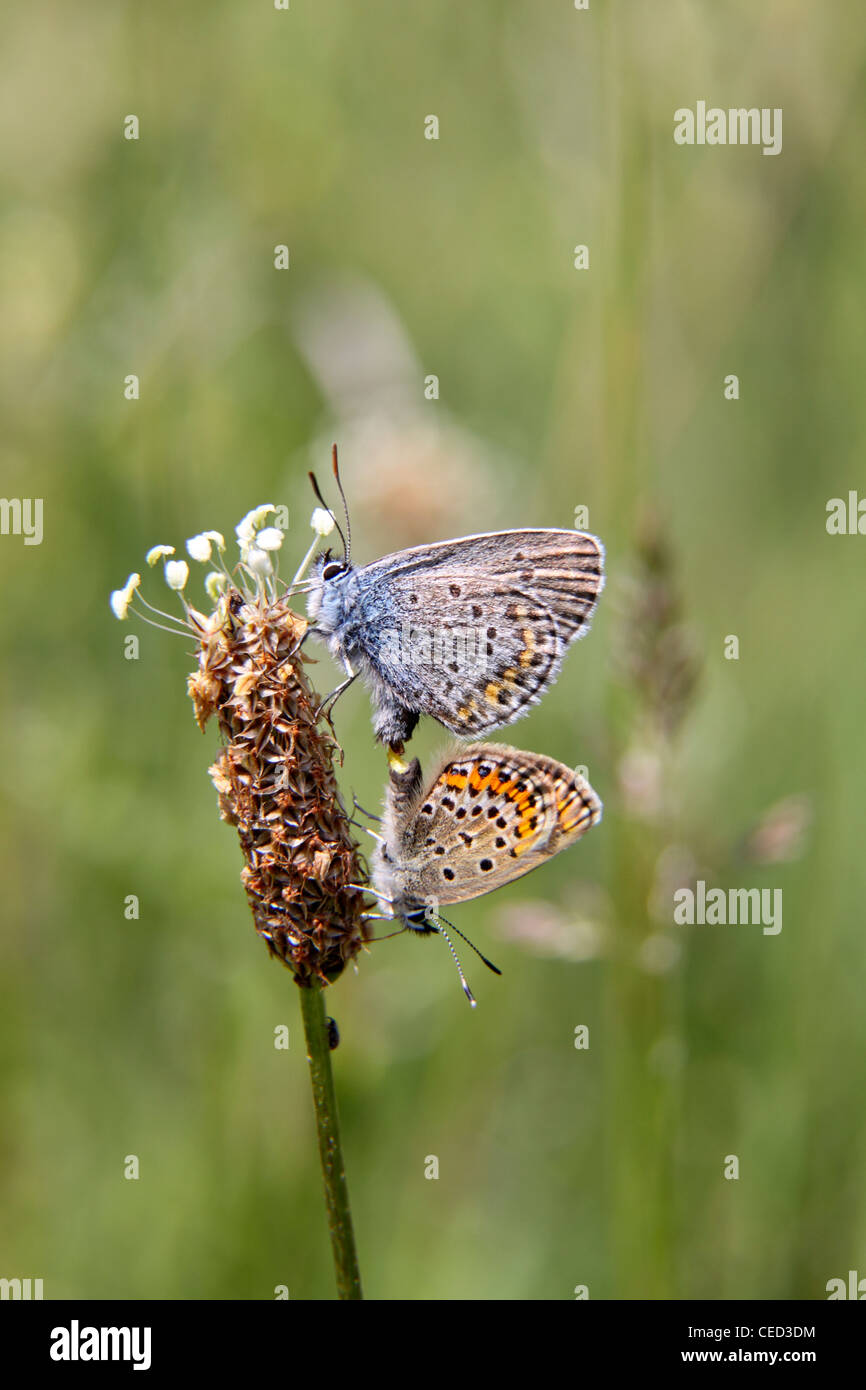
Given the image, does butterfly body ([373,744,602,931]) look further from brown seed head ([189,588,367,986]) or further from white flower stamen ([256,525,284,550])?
white flower stamen ([256,525,284,550])

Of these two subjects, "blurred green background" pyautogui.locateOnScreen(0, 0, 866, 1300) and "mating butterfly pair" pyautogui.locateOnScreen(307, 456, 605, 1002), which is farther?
"blurred green background" pyautogui.locateOnScreen(0, 0, 866, 1300)

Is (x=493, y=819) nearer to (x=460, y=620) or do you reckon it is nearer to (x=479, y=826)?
(x=479, y=826)

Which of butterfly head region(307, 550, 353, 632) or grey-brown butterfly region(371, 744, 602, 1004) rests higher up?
butterfly head region(307, 550, 353, 632)

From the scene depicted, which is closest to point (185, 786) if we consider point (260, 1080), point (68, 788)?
point (68, 788)

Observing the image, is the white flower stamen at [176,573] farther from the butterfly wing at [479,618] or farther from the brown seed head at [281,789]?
the butterfly wing at [479,618]

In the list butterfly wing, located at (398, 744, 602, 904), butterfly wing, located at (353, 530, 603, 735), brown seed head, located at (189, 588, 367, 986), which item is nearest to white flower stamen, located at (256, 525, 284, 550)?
brown seed head, located at (189, 588, 367, 986)

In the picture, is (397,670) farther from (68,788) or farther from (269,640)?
(68,788)

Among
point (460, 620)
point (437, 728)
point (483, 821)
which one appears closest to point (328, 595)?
point (460, 620)
